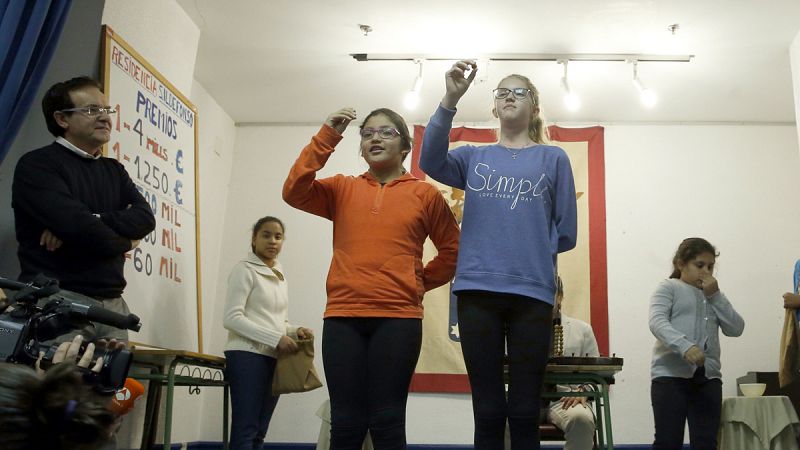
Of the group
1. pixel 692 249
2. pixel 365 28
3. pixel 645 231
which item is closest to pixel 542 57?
pixel 365 28

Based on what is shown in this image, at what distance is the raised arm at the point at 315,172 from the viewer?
221 centimetres

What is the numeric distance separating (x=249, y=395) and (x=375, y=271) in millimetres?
1589

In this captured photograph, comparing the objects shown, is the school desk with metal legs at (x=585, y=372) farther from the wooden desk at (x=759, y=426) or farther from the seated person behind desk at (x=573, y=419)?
the wooden desk at (x=759, y=426)

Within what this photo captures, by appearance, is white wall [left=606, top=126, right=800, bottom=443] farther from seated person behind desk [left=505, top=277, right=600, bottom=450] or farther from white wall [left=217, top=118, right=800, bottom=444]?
seated person behind desk [left=505, top=277, right=600, bottom=450]

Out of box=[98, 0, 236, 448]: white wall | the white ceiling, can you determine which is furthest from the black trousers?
Answer: the white ceiling

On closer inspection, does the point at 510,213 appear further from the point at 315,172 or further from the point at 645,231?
the point at 645,231

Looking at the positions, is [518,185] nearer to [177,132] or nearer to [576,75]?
[177,132]

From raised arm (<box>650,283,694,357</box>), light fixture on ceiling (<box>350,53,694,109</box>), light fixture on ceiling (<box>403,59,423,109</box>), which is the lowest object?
raised arm (<box>650,283,694,357</box>)

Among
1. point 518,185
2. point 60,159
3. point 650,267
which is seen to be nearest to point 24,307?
point 60,159

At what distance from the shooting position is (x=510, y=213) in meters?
2.03

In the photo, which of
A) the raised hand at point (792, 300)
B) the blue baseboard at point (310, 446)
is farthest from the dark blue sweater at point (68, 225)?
the blue baseboard at point (310, 446)

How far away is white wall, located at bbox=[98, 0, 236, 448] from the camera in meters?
3.64

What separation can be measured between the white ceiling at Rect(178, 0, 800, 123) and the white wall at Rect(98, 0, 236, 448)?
150mm

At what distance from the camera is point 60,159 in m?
2.26
